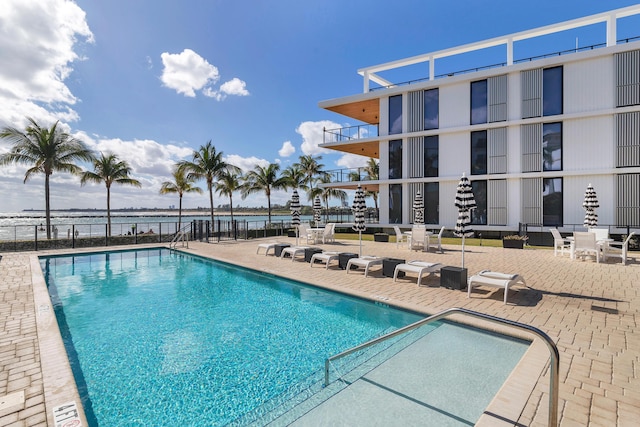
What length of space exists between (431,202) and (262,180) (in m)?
15.6

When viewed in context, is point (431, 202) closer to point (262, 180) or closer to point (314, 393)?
point (262, 180)

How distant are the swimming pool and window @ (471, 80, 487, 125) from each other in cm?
1566

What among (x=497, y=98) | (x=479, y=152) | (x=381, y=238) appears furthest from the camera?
(x=381, y=238)

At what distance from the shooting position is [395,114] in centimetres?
2089

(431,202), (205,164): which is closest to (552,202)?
(431,202)

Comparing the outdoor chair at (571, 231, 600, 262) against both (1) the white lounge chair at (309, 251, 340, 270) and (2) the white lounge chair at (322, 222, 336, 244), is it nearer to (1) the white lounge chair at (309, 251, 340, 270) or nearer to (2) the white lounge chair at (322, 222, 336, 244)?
(1) the white lounge chair at (309, 251, 340, 270)

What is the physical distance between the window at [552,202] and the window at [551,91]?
364 cm

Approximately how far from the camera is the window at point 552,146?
650 inches

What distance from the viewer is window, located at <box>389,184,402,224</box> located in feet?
67.9

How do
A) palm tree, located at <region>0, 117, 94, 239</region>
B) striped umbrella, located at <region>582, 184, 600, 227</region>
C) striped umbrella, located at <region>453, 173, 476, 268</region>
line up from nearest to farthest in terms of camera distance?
striped umbrella, located at <region>453, 173, 476, 268</region> < striped umbrella, located at <region>582, 184, 600, 227</region> < palm tree, located at <region>0, 117, 94, 239</region>

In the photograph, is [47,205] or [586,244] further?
[47,205]

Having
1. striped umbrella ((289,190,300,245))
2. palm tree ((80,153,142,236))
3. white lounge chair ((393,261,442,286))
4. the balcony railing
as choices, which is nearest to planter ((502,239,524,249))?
white lounge chair ((393,261,442,286))

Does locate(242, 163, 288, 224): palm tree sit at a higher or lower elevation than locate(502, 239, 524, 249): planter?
higher

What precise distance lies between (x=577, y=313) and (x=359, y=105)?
19.4 meters
